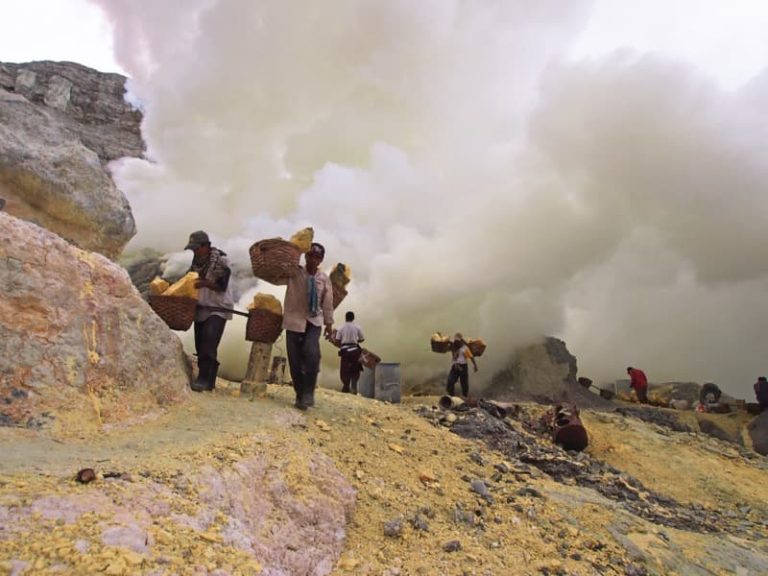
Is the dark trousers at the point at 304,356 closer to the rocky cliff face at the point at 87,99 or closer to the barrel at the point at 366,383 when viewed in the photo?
the barrel at the point at 366,383

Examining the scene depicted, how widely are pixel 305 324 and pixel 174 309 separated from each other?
141 centimetres

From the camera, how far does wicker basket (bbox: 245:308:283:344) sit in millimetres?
5266

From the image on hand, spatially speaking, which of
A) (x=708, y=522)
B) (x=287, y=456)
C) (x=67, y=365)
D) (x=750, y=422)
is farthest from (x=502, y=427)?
(x=750, y=422)

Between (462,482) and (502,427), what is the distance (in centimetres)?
303

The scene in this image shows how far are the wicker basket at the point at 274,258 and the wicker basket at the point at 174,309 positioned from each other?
958mm

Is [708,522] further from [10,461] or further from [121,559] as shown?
[10,461]

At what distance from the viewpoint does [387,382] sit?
1058cm

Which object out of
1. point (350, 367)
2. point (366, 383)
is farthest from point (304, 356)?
point (366, 383)

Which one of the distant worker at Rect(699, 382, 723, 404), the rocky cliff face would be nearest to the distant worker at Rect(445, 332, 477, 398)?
the distant worker at Rect(699, 382, 723, 404)

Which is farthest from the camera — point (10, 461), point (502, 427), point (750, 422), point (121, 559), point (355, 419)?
point (750, 422)

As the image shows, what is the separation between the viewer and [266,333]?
527cm

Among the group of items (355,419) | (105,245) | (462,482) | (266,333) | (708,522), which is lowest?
(708,522)

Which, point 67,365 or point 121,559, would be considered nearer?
point 121,559

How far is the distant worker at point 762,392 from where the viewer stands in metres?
15.3
